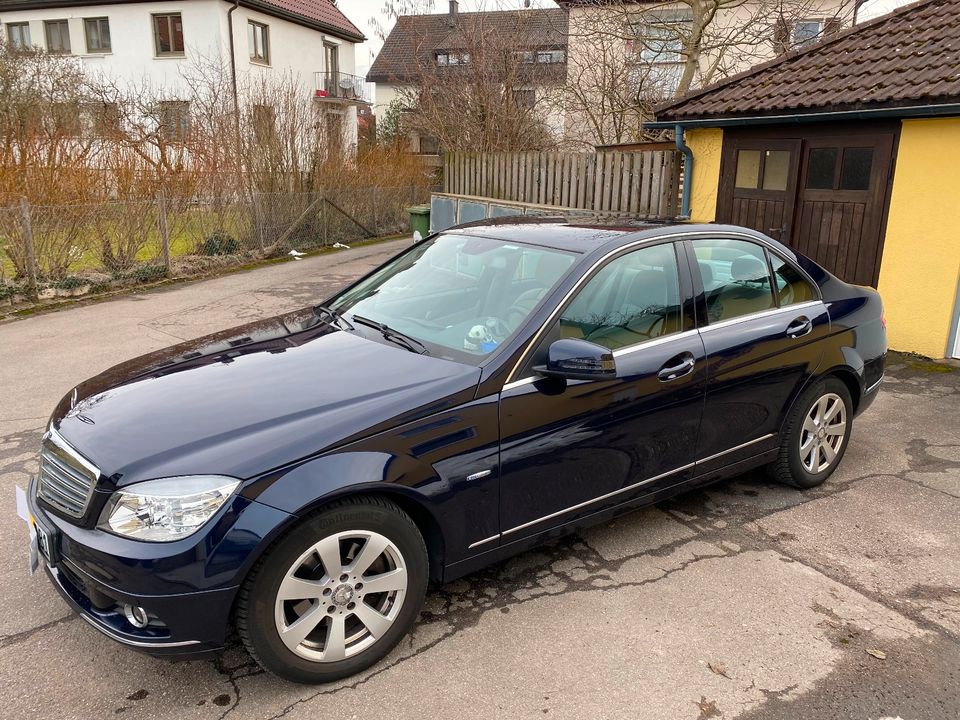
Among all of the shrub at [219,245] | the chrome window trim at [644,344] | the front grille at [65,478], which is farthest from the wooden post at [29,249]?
the chrome window trim at [644,344]

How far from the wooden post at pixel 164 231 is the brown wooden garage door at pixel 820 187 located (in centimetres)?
887

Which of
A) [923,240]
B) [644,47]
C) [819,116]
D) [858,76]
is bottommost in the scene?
[923,240]

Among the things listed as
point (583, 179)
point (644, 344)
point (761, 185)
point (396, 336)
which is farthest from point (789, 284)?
point (583, 179)

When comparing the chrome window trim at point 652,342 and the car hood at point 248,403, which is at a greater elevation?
the chrome window trim at point 652,342

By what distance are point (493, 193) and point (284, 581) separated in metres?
11.8

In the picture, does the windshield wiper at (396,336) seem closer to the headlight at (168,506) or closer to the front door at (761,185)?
the headlight at (168,506)

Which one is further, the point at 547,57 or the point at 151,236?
the point at 547,57

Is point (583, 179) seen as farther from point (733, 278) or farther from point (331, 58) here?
point (331, 58)

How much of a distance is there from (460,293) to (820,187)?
594cm

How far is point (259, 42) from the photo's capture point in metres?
28.4

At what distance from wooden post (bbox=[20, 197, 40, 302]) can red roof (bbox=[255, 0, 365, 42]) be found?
20896 millimetres

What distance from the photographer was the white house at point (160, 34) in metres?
26.1

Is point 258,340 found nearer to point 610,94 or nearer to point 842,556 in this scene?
point 842,556

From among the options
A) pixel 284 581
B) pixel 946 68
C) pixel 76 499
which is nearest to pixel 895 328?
pixel 946 68
